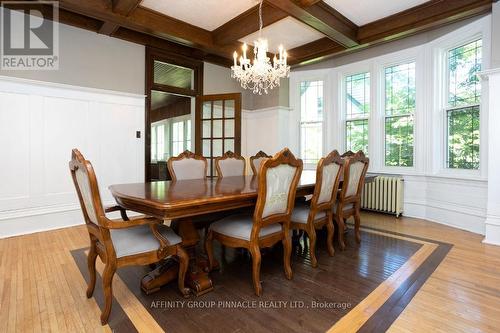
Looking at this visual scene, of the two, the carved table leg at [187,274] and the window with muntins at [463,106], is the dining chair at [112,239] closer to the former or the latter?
the carved table leg at [187,274]

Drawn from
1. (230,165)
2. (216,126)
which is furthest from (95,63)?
(230,165)

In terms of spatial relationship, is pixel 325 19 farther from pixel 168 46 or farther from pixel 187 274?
pixel 187 274

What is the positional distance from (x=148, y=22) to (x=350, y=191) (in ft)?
11.0

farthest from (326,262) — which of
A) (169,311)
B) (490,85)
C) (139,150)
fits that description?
(139,150)

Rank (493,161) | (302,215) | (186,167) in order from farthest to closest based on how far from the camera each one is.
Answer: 1. (186,167)
2. (493,161)
3. (302,215)

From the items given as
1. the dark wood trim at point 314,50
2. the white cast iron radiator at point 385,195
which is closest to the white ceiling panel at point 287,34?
the dark wood trim at point 314,50

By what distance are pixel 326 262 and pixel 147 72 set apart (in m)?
3.83

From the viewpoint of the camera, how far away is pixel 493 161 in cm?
309

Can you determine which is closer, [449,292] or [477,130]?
[449,292]

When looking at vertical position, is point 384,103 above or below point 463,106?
above

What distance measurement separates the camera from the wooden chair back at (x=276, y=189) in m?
1.90

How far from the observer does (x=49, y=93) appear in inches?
141

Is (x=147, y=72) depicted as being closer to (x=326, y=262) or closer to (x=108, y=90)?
(x=108, y=90)

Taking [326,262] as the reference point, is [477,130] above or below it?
above
